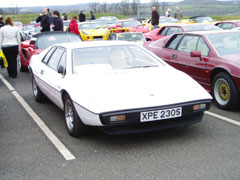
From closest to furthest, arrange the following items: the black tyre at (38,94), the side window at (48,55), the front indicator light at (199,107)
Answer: the front indicator light at (199,107) → the side window at (48,55) → the black tyre at (38,94)

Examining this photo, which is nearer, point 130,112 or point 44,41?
point 130,112

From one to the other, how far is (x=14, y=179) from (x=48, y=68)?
276 centimetres

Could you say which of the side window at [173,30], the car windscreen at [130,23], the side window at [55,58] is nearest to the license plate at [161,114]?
the side window at [55,58]

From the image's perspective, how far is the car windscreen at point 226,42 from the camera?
6.80m

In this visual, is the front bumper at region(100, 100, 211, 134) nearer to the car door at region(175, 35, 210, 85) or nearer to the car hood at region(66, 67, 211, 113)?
the car hood at region(66, 67, 211, 113)

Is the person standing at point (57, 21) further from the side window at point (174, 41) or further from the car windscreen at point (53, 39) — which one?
the side window at point (174, 41)

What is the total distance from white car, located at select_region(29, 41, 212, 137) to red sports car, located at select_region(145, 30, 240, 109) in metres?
1.29

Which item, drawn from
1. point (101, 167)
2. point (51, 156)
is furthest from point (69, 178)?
point (51, 156)

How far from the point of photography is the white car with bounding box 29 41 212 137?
14.4ft

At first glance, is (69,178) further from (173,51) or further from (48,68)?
(173,51)

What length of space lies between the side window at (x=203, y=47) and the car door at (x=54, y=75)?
272 cm

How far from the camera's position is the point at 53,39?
10141mm

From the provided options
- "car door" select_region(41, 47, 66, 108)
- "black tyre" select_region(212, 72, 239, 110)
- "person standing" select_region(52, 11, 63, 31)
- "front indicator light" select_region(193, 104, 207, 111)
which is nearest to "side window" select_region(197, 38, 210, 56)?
"black tyre" select_region(212, 72, 239, 110)

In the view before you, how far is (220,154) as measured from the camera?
4273mm
